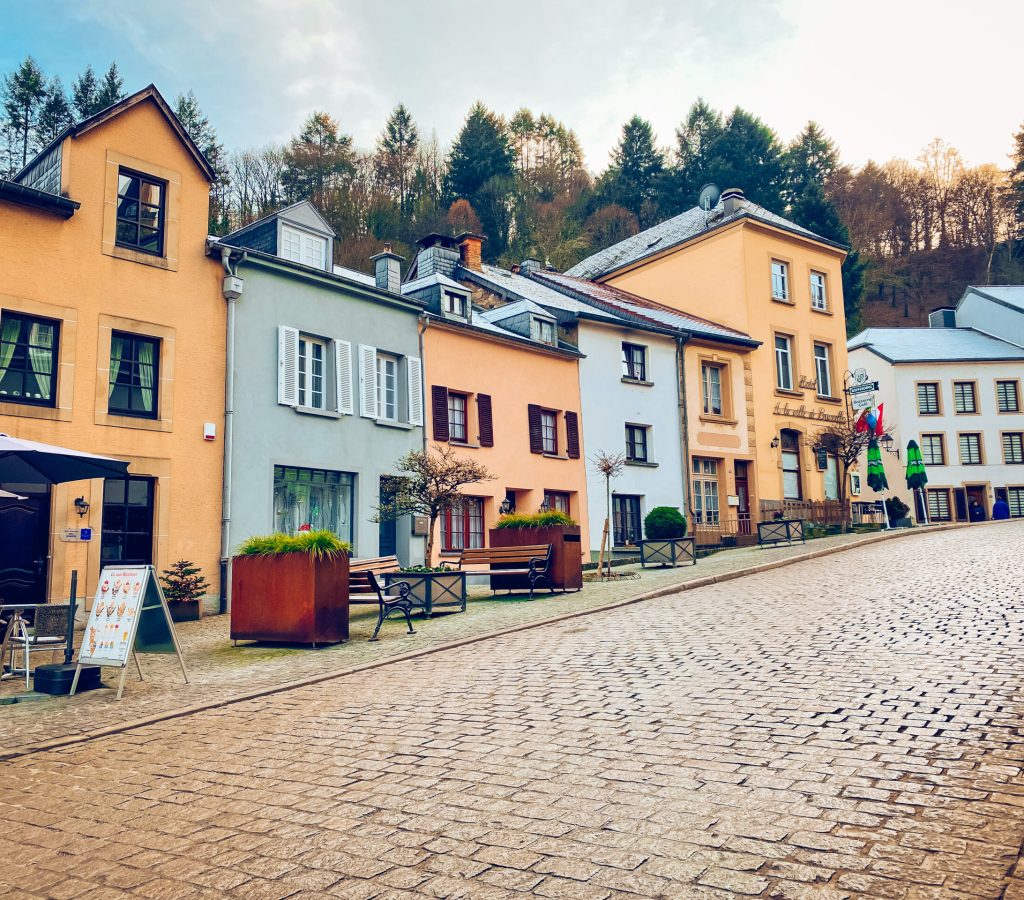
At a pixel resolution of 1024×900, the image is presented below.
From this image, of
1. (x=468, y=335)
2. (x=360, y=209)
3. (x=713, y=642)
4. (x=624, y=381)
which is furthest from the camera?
(x=360, y=209)

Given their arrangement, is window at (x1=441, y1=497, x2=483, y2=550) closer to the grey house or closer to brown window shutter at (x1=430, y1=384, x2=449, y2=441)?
the grey house

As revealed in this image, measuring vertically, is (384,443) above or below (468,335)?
below

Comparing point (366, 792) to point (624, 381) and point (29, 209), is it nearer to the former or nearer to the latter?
point (29, 209)

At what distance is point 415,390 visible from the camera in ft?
68.6

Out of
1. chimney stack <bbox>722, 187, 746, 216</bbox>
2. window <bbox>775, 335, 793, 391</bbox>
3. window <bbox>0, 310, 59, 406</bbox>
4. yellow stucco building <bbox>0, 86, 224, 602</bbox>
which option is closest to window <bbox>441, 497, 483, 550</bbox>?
yellow stucco building <bbox>0, 86, 224, 602</bbox>

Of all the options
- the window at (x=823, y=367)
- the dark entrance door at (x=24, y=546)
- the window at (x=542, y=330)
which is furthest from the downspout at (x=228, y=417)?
the window at (x=823, y=367)

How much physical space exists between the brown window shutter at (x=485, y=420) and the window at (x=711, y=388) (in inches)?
389

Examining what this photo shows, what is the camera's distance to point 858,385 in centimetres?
2952

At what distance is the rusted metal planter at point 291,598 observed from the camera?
35.6ft

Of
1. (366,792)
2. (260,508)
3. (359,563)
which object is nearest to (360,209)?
(260,508)

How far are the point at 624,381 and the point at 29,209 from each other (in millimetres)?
16837

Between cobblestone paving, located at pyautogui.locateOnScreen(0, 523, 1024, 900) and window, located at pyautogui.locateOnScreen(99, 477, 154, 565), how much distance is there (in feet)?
27.4

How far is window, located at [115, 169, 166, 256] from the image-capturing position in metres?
16.1

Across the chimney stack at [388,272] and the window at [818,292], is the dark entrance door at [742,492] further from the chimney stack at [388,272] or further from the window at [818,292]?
the chimney stack at [388,272]
